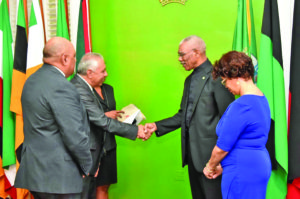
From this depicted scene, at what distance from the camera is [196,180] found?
291 cm

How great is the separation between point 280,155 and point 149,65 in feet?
5.25

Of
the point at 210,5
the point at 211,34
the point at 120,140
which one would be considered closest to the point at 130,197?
the point at 120,140

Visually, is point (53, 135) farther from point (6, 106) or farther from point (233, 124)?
point (6, 106)

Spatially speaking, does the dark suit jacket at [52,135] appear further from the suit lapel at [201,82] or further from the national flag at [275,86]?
the national flag at [275,86]

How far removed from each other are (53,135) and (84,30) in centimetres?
178

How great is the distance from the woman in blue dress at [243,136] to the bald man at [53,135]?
867mm

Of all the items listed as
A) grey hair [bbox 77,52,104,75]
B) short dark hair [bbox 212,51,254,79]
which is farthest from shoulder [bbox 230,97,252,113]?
grey hair [bbox 77,52,104,75]

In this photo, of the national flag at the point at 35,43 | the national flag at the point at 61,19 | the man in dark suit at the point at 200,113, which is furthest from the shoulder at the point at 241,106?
the national flag at the point at 61,19

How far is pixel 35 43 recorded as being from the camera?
3.38m

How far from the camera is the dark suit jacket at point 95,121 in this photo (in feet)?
9.71

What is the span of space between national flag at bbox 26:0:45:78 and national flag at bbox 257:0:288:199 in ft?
6.29

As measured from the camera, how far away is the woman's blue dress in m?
2.12

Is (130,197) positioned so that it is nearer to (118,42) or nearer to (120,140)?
(120,140)

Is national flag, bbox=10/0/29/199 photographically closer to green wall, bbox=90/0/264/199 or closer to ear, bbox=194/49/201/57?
green wall, bbox=90/0/264/199
